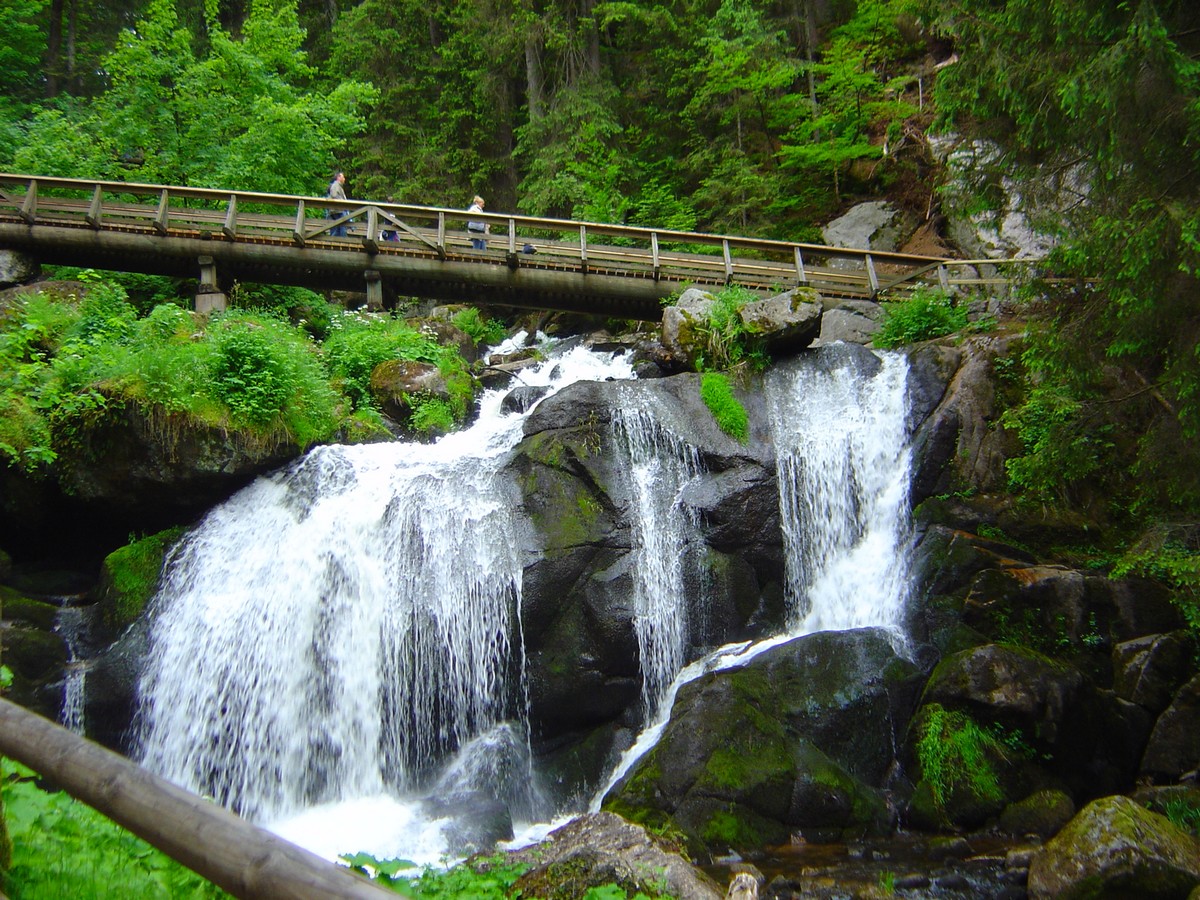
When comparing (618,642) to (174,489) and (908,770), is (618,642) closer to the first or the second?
(908,770)

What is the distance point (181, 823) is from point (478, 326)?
17507mm

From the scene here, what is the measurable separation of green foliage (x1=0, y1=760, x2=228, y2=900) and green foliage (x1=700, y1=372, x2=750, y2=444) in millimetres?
8120

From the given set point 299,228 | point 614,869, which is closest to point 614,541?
point 614,869

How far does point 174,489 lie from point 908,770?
9510 mm

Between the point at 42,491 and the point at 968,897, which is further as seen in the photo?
the point at 42,491

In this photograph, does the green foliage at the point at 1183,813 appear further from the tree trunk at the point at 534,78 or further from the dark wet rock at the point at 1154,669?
the tree trunk at the point at 534,78

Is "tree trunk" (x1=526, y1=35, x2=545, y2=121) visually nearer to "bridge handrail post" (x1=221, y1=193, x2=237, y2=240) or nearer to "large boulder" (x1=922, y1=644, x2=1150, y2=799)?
"bridge handrail post" (x1=221, y1=193, x2=237, y2=240)

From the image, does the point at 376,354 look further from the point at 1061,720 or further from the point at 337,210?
the point at 1061,720

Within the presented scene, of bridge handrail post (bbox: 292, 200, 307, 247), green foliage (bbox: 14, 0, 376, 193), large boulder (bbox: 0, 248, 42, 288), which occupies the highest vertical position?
green foliage (bbox: 14, 0, 376, 193)

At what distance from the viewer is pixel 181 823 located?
247 centimetres

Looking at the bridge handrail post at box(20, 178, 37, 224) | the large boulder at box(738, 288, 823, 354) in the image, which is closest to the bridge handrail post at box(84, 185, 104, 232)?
the bridge handrail post at box(20, 178, 37, 224)

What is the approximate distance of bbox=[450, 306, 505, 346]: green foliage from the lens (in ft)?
61.7

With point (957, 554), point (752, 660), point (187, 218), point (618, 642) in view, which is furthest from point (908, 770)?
point (187, 218)

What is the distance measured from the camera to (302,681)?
362 inches
